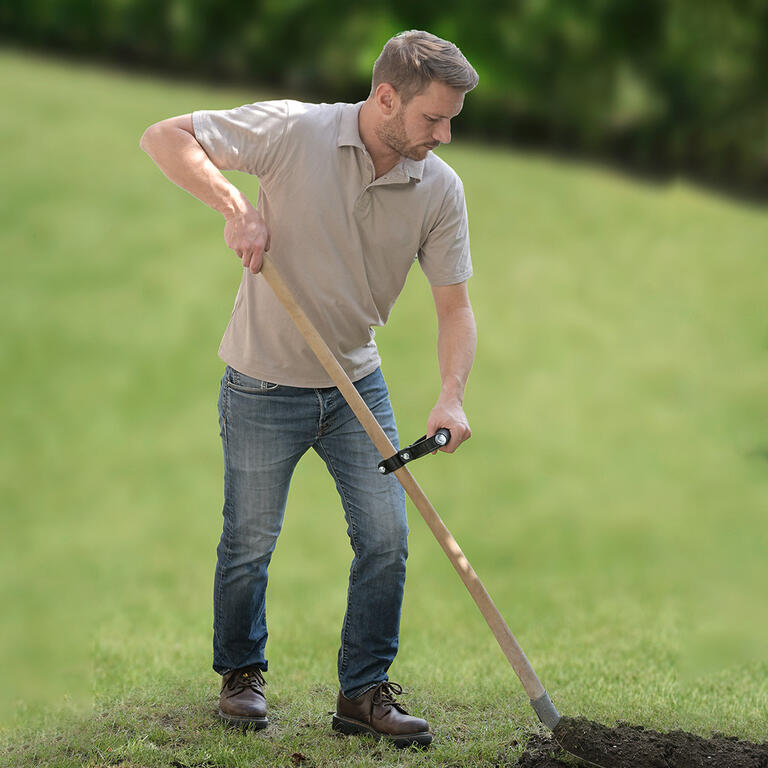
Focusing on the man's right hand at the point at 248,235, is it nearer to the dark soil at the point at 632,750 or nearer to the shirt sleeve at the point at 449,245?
the shirt sleeve at the point at 449,245

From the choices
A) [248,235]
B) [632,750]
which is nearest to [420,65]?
[248,235]

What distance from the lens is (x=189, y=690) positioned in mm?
4113

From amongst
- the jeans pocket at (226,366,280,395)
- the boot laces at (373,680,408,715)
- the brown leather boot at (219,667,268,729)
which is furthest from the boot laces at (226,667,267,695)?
the jeans pocket at (226,366,280,395)

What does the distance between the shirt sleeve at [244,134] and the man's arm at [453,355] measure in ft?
2.14

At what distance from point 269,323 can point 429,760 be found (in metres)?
1.38

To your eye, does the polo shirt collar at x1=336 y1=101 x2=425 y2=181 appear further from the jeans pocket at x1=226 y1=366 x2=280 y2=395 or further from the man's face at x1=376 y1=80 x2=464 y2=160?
the jeans pocket at x1=226 y1=366 x2=280 y2=395

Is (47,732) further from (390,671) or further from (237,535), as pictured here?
(390,671)

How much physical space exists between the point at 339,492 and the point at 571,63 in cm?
947

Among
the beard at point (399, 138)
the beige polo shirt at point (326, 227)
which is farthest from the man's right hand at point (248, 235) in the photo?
the beard at point (399, 138)

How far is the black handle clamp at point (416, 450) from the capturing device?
3248 millimetres

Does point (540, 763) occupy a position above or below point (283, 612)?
above

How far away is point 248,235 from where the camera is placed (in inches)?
125

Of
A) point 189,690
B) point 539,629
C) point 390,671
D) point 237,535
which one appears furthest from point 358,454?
point 539,629

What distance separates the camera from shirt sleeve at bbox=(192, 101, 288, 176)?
3.23 meters
